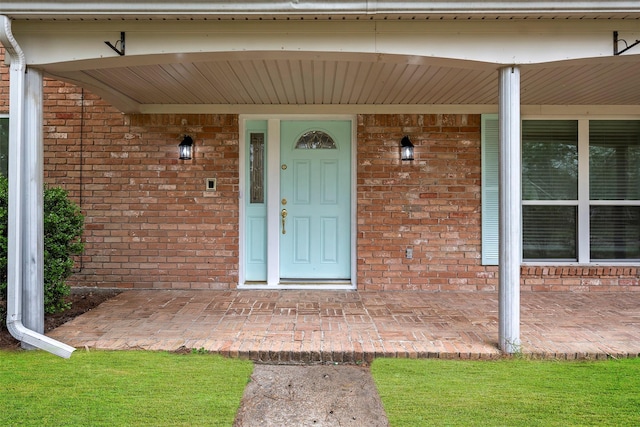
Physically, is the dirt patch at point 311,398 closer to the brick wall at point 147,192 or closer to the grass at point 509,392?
the grass at point 509,392

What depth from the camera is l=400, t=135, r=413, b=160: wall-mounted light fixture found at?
480 cm

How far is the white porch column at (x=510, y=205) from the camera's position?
295 centimetres

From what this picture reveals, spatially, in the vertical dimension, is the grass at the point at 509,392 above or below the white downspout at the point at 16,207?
below

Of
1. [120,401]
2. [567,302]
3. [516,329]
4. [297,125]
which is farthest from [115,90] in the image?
[567,302]

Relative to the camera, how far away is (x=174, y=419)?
83.2 inches

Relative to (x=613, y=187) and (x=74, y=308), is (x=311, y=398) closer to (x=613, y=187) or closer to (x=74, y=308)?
(x=74, y=308)

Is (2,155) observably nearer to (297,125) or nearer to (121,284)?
(121,284)

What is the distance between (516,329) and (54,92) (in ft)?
18.3

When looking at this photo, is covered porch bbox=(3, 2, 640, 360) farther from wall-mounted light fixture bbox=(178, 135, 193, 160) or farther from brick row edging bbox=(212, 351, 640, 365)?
wall-mounted light fixture bbox=(178, 135, 193, 160)

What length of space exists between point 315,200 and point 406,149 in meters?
1.29

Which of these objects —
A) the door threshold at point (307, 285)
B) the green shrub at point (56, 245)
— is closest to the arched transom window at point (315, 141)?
the door threshold at point (307, 285)

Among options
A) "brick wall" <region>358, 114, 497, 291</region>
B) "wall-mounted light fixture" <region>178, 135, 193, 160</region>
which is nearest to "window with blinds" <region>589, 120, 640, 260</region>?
"brick wall" <region>358, 114, 497, 291</region>

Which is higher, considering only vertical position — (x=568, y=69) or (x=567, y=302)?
(x=568, y=69)

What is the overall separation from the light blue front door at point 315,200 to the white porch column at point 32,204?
258 cm
